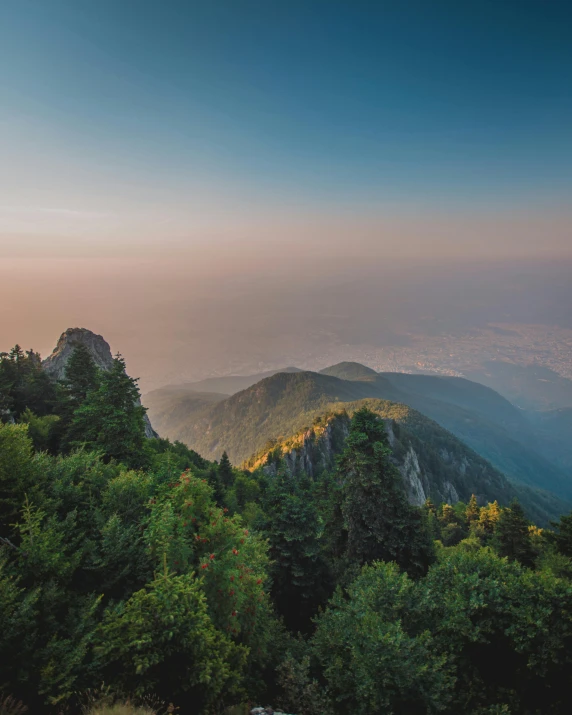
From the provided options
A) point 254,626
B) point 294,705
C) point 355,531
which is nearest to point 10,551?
point 254,626

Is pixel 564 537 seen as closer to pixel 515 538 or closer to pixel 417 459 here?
pixel 515 538

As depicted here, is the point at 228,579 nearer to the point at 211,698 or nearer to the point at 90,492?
the point at 211,698

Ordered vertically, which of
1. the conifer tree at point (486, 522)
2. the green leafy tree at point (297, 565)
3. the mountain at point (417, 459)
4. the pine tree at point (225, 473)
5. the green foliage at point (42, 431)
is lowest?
the mountain at point (417, 459)

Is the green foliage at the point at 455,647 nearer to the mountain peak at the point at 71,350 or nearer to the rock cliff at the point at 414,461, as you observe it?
the rock cliff at the point at 414,461

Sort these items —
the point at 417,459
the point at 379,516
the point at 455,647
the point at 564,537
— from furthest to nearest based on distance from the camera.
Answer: the point at 417,459 < the point at 379,516 < the point at 564,537 < the point at 455,647

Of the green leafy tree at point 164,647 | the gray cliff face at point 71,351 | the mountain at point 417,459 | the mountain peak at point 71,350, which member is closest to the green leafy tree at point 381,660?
the green leafy tree at point 164,647

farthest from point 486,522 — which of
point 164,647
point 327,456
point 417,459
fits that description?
point 164,647
